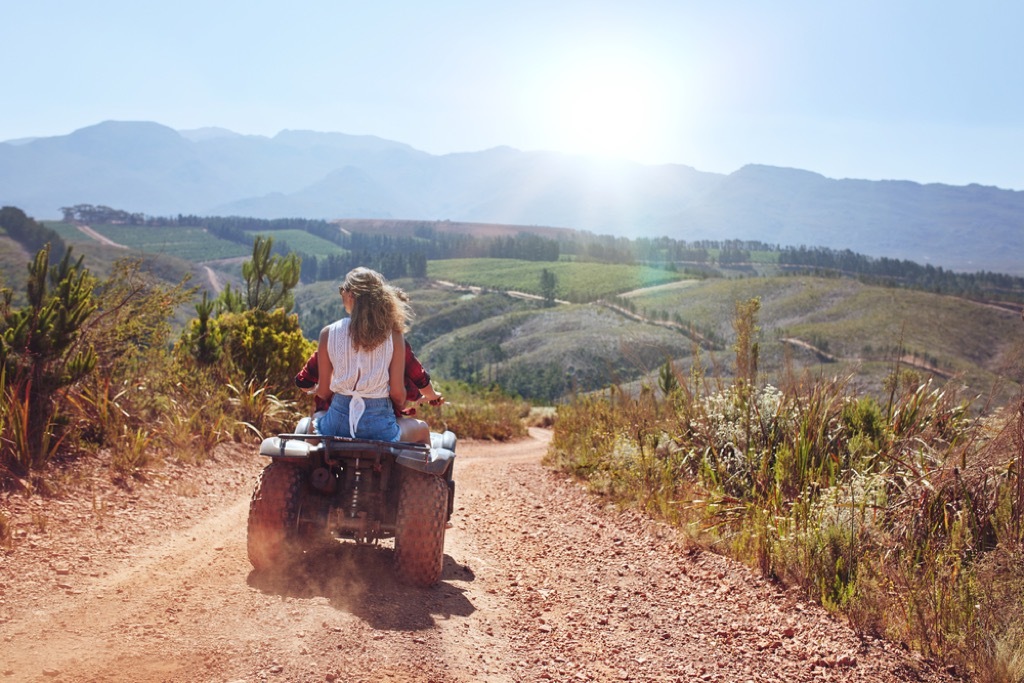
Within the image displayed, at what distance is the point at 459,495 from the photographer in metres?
8.43

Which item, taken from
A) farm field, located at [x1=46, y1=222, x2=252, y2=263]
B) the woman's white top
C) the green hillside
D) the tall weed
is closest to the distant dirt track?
farm field, located at [x1=46, y1=222, x2=252, y2=263]

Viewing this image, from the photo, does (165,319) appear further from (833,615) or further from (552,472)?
(833,615)

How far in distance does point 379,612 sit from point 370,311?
1618 mm

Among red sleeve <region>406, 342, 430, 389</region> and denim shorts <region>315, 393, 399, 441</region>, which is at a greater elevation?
red sleeve <region>406, 342, 430, 389</region>

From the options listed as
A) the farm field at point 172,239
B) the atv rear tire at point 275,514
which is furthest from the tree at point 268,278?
the farm field at point 172,239

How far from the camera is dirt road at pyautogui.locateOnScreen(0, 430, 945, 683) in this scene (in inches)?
137

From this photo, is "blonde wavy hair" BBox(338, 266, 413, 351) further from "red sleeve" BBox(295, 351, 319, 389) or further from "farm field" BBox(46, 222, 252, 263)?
"farm field" BBox(46, 222, 252, 263)

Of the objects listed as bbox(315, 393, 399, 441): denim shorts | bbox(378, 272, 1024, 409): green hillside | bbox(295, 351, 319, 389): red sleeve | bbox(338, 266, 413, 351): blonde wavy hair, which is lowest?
bbox(378, 272, 1024, 409): green hillside

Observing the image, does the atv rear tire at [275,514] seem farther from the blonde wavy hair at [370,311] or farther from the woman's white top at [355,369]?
the blonde wavy hair at [370,311]

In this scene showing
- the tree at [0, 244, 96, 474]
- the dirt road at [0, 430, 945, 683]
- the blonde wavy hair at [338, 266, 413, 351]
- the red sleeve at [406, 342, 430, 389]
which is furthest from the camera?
the tree at [0, 244, 96, 474]

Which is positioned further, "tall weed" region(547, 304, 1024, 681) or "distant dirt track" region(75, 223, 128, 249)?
"distant dirt track" region(75, 223, 128, 249)

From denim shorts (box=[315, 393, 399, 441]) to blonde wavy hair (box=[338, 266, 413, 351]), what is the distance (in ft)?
1.09

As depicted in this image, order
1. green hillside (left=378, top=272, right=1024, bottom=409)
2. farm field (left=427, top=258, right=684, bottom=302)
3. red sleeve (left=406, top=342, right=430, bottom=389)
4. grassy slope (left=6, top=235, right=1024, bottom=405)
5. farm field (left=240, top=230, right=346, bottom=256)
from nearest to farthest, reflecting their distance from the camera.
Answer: red sleeve (left=406, top=342, right=430, bottom=389) → green hillside (left=378, top=272, right=1024, bottom=409) → grassy slope (left=6, top=235, right=1024, bottom=405) → farm field (left=427, top=258, right=684, bottom=302) → farm field (left=240, top=230, right=346, bottom=256)

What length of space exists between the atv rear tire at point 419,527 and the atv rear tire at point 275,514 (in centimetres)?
57
